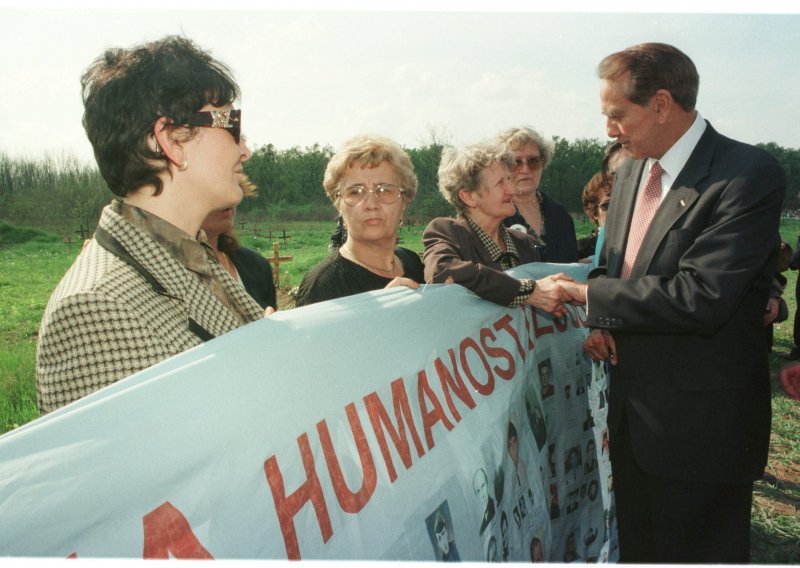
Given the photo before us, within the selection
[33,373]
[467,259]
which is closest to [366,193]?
[467,259]

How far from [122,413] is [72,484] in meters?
0.16

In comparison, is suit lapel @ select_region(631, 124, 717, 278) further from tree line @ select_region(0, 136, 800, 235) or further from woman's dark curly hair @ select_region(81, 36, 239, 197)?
woman's dark curly hair @ select_region(81, 36, 239, 197)

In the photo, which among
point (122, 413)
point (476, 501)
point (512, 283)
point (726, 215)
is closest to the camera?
point (122, 413)

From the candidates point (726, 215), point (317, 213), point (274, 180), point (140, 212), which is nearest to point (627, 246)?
point (726, 215)

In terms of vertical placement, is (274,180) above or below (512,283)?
above

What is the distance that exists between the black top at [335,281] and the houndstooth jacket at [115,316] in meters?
1.14

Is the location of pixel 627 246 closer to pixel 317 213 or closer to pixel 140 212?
pixel 140 212

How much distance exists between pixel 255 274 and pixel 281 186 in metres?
10.7

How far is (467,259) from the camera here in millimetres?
3219

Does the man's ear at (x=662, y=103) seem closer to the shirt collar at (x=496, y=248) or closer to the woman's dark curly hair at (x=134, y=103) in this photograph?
the shirt collar at (x=496, y=248)

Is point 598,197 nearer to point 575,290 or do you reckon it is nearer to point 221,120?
point 575,290

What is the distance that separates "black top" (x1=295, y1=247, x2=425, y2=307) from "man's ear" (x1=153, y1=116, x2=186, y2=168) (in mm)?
1166

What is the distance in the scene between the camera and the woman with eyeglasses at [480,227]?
2957 millimetres

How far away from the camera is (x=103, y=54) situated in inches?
61.6
